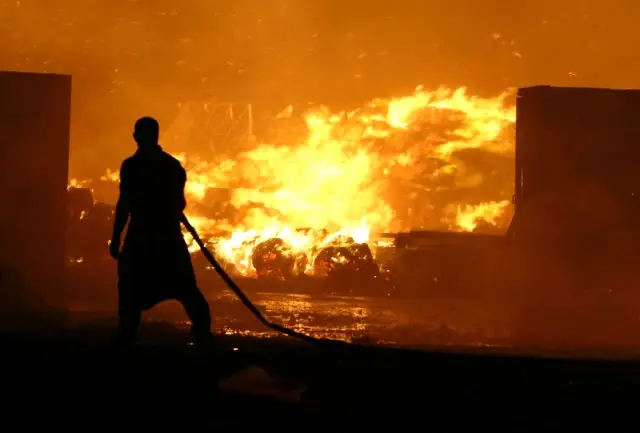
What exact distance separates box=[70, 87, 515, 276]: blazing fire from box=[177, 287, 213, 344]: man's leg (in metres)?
14.3

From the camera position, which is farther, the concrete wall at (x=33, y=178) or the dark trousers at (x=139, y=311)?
the concrete wall at (x=33, y=178)

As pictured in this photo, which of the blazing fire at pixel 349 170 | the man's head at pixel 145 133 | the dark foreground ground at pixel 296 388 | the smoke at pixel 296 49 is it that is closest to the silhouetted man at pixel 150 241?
the man's head at pixel 145 133

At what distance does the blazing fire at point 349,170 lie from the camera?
20438mm

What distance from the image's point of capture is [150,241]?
562 cm

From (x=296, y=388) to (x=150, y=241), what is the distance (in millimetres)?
1449

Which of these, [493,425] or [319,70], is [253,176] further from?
[493,425]

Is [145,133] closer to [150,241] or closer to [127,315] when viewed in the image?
[150,241]

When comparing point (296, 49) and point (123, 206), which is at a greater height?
point (296, 49)

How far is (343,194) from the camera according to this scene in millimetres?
20656

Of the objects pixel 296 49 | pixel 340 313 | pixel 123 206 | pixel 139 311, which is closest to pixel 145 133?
pixel 123 206

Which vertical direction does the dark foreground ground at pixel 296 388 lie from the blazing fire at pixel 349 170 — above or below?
below

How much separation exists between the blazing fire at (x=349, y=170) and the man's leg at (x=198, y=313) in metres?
14.3

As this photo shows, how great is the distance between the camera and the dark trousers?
5.62 meters

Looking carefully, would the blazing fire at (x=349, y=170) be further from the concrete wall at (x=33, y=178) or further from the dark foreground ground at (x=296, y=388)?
the dark foreground ground at (x=296, y=388)
